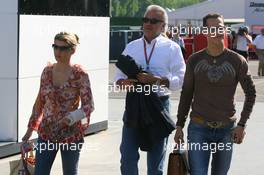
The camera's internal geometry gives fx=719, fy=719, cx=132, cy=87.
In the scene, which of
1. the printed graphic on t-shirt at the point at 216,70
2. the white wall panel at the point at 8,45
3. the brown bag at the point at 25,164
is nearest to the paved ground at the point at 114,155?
the white wall panel at the point at 8,45

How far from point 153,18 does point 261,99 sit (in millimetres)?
11184

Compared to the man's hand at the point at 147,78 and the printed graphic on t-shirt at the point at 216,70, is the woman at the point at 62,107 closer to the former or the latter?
the man's hand at the point at 147,78

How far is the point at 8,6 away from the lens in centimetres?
877

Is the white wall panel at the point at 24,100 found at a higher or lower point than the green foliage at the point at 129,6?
lower

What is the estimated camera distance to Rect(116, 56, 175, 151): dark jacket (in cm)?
609

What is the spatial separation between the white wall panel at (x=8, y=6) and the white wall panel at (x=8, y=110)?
2.80 ft

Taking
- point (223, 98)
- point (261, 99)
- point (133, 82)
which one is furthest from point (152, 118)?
point (261, 99)

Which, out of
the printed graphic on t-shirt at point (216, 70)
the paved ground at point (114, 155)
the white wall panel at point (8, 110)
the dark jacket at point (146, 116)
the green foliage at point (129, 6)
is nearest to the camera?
the printed graphic on t-shirt at point (216, 70)

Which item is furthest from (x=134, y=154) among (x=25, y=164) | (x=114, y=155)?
(x=114, y=155)

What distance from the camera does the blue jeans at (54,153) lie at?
5.82 meters

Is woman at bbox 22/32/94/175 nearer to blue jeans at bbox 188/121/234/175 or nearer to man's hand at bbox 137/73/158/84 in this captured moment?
man's hand at bbox 137/73/158/84

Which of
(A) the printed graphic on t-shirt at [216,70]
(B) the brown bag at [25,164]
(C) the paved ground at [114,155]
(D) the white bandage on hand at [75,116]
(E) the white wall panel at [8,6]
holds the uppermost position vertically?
(E) the white wall panel at [8,6]

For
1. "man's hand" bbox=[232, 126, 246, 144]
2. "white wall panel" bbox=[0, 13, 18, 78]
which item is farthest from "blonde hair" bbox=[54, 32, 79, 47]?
"white wall panel" bbox=[0, 13, 18, 78]

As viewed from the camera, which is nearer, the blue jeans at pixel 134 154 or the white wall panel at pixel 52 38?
the blue jeans at pixel 134 154
